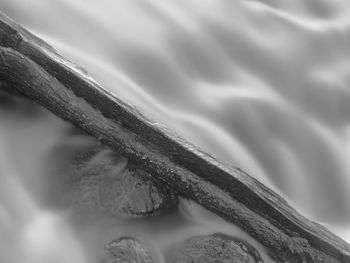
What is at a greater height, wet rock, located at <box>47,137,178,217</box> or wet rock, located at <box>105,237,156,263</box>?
wet rock, located at <box>47,137,178,217</box>

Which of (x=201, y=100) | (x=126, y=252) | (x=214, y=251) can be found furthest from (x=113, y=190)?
(x=201, y=100)

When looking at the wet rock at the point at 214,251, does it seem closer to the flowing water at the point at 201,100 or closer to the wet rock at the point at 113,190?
the flowing water at the point at 201,100

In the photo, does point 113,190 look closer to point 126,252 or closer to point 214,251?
point 126,252

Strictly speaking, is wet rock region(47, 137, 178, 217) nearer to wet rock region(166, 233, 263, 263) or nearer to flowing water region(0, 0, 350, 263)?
flowing water region(0, 0, 350, 263)

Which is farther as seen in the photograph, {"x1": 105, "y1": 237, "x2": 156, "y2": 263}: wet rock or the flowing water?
the flowing water

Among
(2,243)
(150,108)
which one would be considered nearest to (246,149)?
(150,108)

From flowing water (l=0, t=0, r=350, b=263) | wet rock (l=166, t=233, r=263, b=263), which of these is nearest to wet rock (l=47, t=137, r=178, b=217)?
flowing water (l=0, t=0, r=350, b=263)

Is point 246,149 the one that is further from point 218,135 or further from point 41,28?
point 41,28
